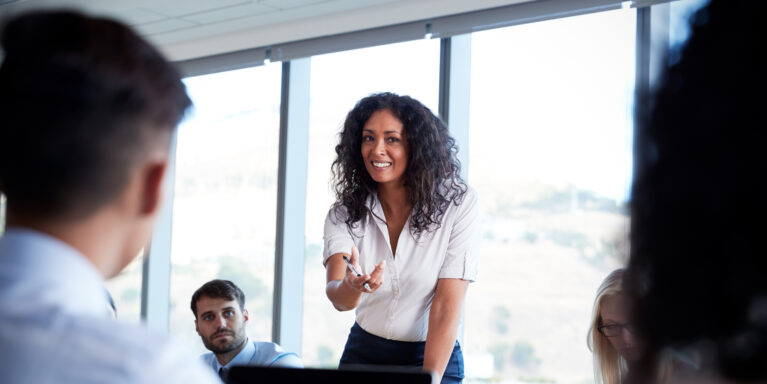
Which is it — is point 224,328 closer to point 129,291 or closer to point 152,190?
point 152,190

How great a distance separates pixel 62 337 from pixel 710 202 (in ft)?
1.58

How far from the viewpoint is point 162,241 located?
6805 mm

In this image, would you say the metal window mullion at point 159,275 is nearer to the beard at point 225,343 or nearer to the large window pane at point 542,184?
the large window pane at point 542,184

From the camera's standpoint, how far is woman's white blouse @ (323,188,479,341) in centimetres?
240

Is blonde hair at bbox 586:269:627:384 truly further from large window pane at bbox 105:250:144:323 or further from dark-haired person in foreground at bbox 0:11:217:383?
large window pane at bbox 105:250:144:323

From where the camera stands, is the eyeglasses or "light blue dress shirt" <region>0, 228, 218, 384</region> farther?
the eyeglasses

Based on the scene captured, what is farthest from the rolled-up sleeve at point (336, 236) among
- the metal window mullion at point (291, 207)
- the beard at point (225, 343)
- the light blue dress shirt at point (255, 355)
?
the metal window mullion at point (291, 207)

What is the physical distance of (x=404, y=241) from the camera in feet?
8.12

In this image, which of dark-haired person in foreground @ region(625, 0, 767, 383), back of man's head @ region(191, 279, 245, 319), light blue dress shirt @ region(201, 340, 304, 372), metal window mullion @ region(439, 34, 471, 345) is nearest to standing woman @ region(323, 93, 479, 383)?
light blue dress shirt @ region(201, 340, 304, 372)

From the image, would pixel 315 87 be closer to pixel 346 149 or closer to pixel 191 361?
pixel 346 149

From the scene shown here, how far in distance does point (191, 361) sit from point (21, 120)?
0.26 m

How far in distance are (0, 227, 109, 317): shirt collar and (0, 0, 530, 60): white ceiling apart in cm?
413

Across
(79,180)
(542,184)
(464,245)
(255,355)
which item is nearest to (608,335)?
(464,245)

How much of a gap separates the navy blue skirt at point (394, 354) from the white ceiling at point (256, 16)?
2.74 metres
